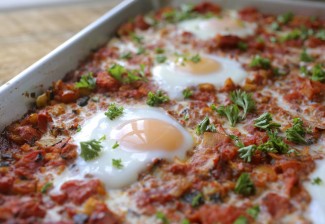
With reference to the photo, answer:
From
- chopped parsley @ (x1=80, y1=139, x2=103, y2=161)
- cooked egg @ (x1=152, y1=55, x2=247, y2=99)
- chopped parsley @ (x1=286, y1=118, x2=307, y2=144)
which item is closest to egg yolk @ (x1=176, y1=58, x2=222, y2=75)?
cooked egg @ (x1=152, y1=55, x2=247, y2=99)

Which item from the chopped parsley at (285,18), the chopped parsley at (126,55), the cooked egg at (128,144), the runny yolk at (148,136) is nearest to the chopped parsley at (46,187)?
the cooked egg at (128,144)

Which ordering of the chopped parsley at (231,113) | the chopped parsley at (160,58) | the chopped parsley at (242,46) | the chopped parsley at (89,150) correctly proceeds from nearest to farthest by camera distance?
the chopped parsley at (89,150) < the chopped parsley at (231,113) < the chopped parsley at (160,58) < the chopped parsley at (242,46)

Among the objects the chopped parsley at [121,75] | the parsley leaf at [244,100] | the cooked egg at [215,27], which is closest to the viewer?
the parsley leaf at [244,100]

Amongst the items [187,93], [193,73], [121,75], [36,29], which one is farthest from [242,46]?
[36,29]

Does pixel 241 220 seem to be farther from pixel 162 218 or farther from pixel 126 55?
pixel 126 55

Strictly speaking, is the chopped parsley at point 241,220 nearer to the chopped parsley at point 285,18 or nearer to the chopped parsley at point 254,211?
the chopped parsley at point 254,211

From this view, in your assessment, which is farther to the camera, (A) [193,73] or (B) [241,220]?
(A) [193,73]

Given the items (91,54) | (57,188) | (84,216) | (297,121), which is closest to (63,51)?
(91,54)
